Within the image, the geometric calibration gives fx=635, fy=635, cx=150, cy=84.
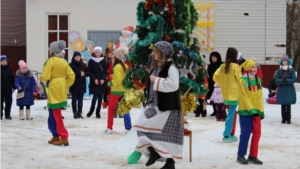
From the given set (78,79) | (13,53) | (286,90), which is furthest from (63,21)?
(286,90)

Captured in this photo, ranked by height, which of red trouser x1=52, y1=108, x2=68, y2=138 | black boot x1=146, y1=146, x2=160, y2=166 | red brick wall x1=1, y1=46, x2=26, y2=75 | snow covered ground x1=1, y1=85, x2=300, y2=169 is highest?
red brick wall x1=1, y1=46, x2=26, y2=75

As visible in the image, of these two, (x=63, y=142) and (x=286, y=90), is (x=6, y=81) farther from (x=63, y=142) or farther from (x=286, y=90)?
(x=286, y=90)

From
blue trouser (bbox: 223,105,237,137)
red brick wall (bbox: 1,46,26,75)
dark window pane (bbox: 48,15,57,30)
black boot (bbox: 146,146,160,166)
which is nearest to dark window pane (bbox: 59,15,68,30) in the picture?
dark window pane (bbox: 48,15,57,30)

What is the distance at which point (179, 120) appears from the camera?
8719mm

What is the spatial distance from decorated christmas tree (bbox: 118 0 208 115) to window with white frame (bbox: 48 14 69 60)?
48.1 feet

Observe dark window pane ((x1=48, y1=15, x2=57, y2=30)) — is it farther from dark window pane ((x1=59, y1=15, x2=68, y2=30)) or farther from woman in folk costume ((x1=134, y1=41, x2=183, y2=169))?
woman in folk costume ((x1=134, y1=41, x2=183, y2=169))

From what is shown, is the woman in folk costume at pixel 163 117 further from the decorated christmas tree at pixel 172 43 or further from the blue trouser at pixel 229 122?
the blue trouser at pixel 229 122

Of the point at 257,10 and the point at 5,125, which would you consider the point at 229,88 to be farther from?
the point at 257,10

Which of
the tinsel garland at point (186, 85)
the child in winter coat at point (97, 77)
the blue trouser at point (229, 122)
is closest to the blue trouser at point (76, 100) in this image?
the child in winter coat at point (97, 77)

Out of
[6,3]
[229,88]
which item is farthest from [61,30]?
[229,88]

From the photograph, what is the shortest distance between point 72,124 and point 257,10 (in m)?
14.1

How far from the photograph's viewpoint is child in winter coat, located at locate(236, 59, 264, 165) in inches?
370

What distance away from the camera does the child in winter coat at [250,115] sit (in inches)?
370

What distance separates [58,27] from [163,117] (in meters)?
16.7
